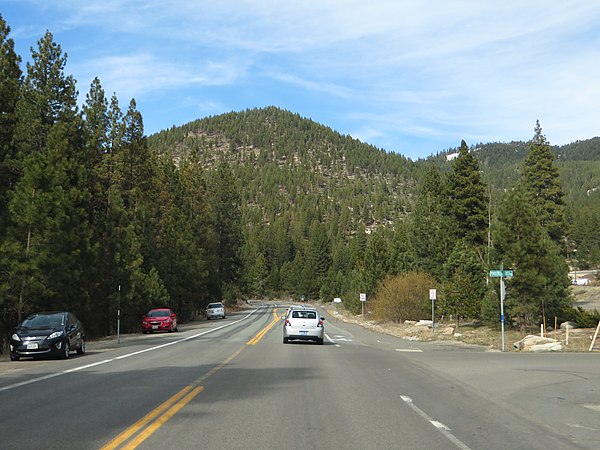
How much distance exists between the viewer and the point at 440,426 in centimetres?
878

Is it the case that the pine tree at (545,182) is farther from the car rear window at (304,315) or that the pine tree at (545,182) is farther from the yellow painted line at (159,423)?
the yellow painted line at (159,423)

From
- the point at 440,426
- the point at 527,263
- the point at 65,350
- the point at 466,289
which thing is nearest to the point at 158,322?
the point at 466,289

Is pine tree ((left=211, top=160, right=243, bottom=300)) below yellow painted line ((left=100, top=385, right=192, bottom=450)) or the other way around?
the other way around

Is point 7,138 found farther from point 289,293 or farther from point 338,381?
point 289,293

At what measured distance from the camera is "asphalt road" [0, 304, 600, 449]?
7.82 m

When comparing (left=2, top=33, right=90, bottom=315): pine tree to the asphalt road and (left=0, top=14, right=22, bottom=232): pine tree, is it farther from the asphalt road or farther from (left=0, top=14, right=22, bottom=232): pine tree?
the asphalt road

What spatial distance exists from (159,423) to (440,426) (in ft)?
13.0

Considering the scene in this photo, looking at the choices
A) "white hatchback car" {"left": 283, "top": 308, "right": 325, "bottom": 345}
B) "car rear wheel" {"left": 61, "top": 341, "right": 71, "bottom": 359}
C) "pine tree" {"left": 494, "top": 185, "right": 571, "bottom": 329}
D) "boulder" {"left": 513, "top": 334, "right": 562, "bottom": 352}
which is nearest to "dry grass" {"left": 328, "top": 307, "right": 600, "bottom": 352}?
"boulder" {"left": 513, "top": 334, "right": 562, "bottom": 352}

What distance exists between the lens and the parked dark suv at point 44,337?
1952 centimetres

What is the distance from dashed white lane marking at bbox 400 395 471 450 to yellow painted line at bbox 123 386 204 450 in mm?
3841

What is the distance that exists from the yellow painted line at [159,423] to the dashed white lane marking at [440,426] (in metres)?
3.84

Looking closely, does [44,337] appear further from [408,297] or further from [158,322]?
[408,297]

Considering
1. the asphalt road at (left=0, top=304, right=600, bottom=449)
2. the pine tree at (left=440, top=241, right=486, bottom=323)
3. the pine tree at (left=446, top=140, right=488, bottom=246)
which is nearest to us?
the asphalt road at (left=0, top=304, right=600, bottom=449)

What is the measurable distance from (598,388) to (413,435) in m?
6.84
